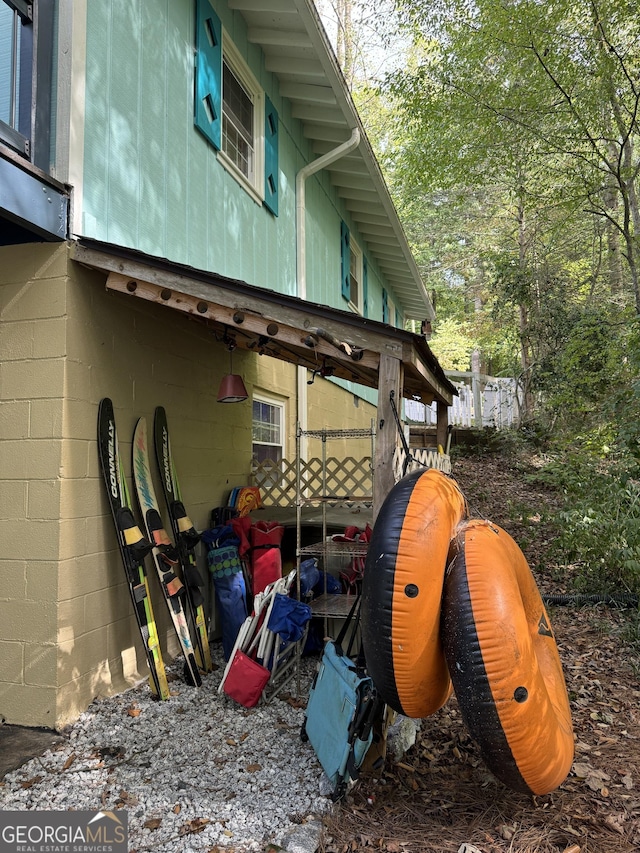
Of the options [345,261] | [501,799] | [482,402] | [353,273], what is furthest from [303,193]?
[482,402]

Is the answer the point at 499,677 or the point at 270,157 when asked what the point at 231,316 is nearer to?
the point at 499,677

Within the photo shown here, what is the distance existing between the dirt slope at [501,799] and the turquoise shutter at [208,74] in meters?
5.20

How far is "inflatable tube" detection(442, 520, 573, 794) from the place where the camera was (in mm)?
2455

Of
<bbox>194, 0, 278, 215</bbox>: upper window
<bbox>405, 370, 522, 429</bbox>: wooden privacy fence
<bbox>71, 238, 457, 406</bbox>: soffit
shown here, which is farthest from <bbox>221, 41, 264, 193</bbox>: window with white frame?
<bbox>405, 370, 522, 429</bbox>: wooden privacy fence

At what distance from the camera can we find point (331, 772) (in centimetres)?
298

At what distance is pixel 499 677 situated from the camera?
2.46 m

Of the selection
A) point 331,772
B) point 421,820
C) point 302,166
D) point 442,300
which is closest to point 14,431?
point 331,772

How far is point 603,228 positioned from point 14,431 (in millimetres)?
14365

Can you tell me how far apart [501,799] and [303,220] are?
6.98m

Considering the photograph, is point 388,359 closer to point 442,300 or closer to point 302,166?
point 302,166

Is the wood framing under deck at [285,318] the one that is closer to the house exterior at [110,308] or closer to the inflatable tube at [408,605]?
the house exterior at [110,308]

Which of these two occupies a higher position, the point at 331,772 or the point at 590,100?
the point at 590,100

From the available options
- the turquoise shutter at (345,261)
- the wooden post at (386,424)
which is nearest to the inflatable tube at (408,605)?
the wooden post at (386,424)

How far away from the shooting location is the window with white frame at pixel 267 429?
7.18 meters
